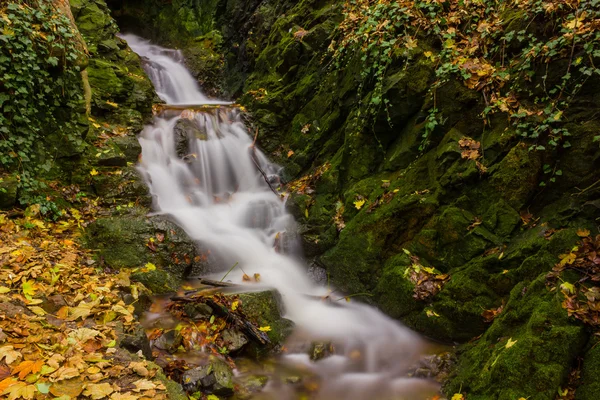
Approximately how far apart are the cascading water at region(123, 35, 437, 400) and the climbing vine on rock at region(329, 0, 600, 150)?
2836mm

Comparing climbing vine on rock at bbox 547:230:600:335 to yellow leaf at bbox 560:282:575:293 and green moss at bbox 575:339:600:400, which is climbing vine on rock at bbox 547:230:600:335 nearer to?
yellow leaf at bbox 560:282:575:293

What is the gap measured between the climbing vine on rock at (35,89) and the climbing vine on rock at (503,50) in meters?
5.16

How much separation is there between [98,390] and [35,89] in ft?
16.5

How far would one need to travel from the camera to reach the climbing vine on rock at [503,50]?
3.88 meters

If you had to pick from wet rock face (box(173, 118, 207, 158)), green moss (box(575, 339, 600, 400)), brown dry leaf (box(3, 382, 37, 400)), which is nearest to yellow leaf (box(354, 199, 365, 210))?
green moss (box(575, 339, 600, 400))

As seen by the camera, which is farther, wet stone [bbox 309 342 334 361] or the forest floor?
wet stone [bbox 309 342 334 361]

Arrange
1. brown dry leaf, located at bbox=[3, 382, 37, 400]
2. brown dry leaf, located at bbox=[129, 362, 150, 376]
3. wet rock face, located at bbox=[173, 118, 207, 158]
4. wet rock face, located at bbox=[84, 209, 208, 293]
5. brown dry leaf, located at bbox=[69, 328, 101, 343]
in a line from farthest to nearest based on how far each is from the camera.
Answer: wet rock face, located at bbox=[173, 118, 207, 158]
wet rock face, located at bbox=[84, 209, 208, 293]
brown dry leaf, located at bbox=[69, 328, 101, 343]
brown dry leaf, located at bbox=[129, 362, 150, 376]
brown dry leaf, located at bbox=[3, 382, 37, 400]

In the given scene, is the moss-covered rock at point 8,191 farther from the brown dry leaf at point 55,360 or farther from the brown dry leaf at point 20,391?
the brown dry leaf at point 20,391

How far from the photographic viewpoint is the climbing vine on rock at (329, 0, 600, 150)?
3.88m

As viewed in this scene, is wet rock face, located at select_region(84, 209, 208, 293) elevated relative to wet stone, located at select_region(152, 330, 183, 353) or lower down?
elevated

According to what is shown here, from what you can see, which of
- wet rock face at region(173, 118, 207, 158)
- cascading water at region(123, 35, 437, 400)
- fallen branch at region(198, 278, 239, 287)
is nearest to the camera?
cascading water at region(123, 35, 437, 400)

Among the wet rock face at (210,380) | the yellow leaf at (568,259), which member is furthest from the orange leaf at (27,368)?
the yellow leaf at (568,259)

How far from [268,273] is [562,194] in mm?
4252

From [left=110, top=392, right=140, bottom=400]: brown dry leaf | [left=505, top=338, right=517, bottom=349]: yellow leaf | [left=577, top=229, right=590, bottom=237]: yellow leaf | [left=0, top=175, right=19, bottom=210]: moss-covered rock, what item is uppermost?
[left=0, top=175, right=19, bottom=210]: moss-covered rock
